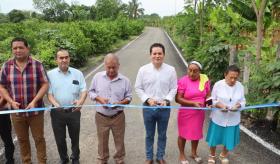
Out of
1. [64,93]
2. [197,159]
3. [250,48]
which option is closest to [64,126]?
[64,93]

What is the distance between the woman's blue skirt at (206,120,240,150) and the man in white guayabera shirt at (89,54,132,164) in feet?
4.48

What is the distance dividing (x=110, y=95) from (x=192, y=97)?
119cm

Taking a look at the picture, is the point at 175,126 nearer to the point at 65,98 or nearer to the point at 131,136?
the point at 131,136

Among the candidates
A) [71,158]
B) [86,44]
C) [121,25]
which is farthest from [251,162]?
[121,25]

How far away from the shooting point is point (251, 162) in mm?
5113

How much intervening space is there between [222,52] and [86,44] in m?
7.55

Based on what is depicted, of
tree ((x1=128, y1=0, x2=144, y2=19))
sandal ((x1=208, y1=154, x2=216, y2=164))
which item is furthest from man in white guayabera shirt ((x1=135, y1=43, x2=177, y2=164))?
tree ((x1=128, y1=0, x2=144, y2=19))

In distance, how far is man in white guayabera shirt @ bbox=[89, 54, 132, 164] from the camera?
446 cm

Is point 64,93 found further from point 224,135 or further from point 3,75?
point 224,135

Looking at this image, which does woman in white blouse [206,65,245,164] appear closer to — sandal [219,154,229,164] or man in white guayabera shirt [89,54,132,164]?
sandal [219,154,229,164]

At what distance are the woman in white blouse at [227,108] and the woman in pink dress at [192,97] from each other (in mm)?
182

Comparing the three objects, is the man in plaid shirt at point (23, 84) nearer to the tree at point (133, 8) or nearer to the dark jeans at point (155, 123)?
the dark jeans at point (155, 123)

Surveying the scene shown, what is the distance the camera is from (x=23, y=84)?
430 cm

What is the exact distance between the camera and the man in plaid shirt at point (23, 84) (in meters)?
4.25
